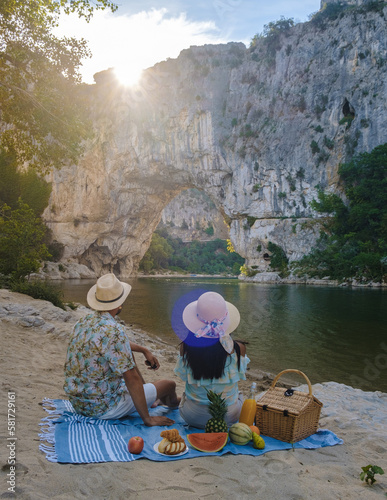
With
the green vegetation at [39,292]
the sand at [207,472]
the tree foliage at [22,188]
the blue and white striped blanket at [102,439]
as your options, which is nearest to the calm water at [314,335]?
the green vegetation at [39,292]

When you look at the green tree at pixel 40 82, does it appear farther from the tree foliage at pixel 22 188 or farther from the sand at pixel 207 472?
the tree foliage at pixel 22 188

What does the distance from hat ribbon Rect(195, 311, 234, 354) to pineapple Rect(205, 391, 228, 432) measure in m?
0.36

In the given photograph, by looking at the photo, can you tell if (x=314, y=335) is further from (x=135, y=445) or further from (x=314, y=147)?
(x=314, y=147)

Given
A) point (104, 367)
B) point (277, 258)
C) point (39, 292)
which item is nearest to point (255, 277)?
point (277, 258)

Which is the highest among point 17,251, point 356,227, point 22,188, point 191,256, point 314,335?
point 22,188

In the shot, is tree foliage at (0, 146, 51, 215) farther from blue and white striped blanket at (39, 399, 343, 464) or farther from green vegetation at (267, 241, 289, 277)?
blue and white striped blanket at (39, 399, 343, 464)

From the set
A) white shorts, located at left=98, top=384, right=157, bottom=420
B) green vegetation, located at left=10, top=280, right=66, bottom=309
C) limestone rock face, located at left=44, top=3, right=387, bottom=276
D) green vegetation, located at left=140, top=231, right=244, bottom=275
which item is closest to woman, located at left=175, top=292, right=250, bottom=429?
white shorts, located at left=98, top=384, right=157, bottom=420

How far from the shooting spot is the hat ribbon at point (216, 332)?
2.61 meters

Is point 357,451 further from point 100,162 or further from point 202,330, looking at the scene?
point 100,162

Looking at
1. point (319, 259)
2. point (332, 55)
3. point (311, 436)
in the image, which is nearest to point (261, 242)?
point (319, 259)

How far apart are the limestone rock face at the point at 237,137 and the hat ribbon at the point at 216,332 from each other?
36284 millimetres

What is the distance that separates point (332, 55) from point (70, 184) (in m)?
32.4

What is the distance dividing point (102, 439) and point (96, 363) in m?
0.51

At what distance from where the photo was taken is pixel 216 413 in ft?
8.73
